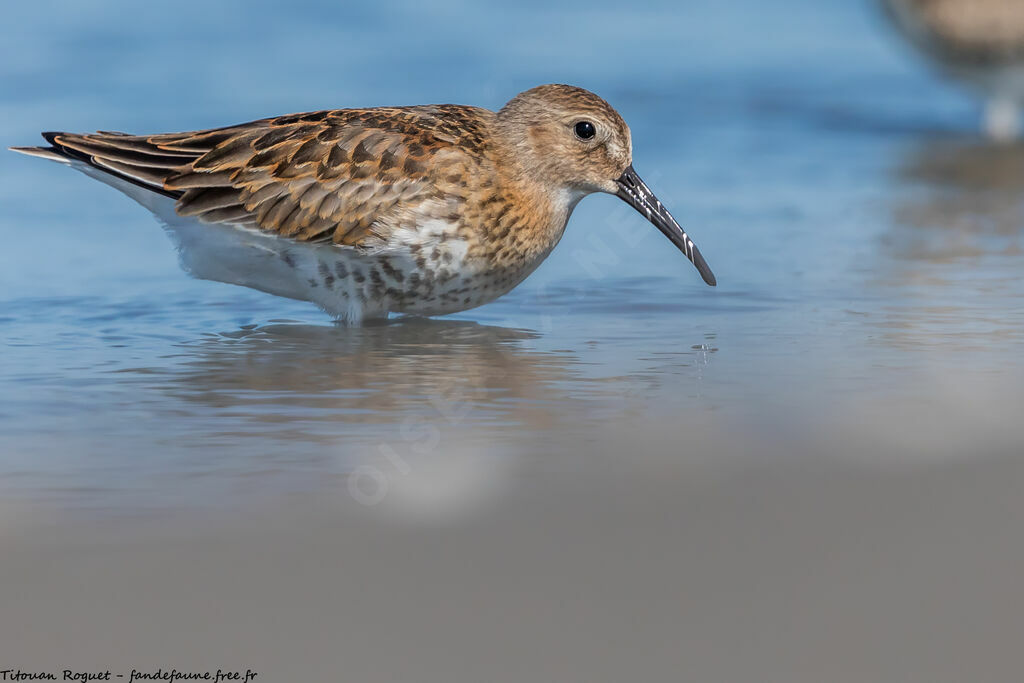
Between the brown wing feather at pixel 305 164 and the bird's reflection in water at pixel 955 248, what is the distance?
94.8 inches

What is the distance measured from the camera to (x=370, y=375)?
692cm

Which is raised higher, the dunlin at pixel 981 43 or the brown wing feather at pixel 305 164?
the dunlin at pixel 981 43

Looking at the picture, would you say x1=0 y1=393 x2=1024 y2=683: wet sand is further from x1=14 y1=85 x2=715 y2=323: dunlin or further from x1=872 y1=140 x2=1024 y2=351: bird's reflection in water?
x1=14 y1=85 x2=715 y2=323: dunlin

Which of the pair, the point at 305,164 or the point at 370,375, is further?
the point at 305,164

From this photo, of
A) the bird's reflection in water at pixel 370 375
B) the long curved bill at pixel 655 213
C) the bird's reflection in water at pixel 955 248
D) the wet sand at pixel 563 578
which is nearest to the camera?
the wet sand at pixel 563 578

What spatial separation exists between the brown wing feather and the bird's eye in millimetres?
500

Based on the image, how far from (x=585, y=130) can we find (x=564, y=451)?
2.86 metres

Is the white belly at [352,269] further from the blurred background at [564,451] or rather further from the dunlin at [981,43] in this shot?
the dunlin at [981,43]

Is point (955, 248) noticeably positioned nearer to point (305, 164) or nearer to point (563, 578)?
point (305, 164)

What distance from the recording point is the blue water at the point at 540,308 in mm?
5922

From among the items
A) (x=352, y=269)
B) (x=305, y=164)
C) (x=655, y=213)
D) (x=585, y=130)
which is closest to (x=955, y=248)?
(x=655, y=213)

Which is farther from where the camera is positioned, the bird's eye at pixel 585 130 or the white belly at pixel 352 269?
the bird's eye at pixel 585 130

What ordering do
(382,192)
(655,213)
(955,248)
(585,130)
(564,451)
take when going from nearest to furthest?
(564,451) < (382,192) < (585,130) < (655,213) < (955,248)

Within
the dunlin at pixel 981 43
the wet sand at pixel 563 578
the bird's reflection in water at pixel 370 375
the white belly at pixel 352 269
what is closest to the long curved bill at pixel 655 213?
the white belly at pixel 352 269
